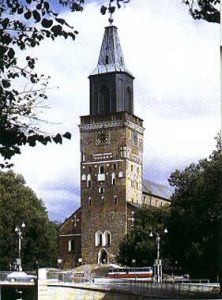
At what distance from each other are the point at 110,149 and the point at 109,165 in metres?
0.12

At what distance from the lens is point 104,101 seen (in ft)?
8.03

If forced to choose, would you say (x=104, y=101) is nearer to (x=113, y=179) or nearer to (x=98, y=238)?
(x=113, y=179)

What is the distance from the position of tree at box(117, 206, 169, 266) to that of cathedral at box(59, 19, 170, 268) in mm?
41

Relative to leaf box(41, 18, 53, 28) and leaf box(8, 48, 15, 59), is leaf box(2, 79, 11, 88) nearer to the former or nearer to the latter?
leaf box(8, 48, 15, 59)

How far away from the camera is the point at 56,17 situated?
1.81 metres

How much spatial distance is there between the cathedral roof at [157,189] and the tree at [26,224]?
39 centimetres

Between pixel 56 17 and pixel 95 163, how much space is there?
2.69 feet

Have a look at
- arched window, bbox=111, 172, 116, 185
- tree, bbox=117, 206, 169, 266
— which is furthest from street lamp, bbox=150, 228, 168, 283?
arched window, bbox=111, 172, 116, 185

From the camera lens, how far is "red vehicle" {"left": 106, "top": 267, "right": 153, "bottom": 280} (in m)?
2.60

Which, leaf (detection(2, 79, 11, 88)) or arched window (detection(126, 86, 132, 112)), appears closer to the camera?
leaf (detection(2, 79, 11, 88))

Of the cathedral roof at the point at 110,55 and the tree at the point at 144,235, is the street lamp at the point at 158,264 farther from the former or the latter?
the cathedral roof at the point at 110,55

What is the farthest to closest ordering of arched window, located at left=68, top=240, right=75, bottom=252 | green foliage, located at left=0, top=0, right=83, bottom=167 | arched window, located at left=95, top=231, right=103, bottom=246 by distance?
arched window, located at left=95, top=231, right=103, bottom=246 < arched window, located at left=68, top=240, right=75, bottom=252 < green foliage, located at left=0, top=0, right=83, bottom=167

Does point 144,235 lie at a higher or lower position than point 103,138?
lower

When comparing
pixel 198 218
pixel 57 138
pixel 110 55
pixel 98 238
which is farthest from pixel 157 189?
pixel 98 238
